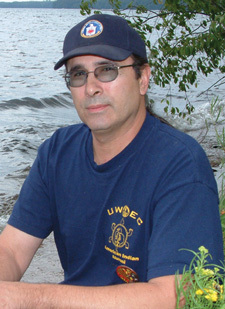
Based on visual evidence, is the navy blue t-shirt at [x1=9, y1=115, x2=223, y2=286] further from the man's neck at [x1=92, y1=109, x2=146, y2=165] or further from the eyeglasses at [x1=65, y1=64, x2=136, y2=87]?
the eyeglasses at [x1=65, y1=64, x2=136, y2=87]

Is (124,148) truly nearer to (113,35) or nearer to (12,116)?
(113,35)

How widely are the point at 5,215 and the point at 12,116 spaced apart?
24.1 ft

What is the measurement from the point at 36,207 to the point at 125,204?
1.85 feet

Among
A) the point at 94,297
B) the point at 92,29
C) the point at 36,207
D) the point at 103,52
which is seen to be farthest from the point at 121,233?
the point at 92,29

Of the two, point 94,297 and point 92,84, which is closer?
point 94,297

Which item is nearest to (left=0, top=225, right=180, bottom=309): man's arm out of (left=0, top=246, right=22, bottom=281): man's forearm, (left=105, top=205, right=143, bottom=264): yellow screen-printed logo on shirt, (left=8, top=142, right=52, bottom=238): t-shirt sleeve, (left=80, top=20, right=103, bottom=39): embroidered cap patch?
(left=105, top=205, right=143, bottom=264): yellow screen-printed logo on shirt

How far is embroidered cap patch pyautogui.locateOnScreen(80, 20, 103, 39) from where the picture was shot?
2375 millimetres

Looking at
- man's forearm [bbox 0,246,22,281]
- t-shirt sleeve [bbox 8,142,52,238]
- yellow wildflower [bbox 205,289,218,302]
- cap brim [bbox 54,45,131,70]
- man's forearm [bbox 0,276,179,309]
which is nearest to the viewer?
yellow wildflower [bbox 205,289,218,302]

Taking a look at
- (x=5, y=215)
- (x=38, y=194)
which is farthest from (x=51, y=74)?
(x=38, y=194)

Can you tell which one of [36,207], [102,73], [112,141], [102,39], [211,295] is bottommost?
[211,295]

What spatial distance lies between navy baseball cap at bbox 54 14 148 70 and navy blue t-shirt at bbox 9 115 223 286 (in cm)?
35

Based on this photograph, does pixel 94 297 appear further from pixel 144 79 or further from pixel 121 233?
pixel 144 79

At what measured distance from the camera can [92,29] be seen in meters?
2.39

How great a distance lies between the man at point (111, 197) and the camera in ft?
6.45
